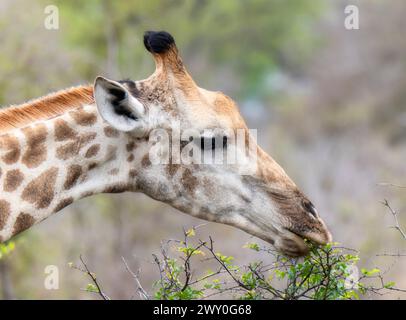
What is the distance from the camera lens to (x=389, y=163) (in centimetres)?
2680

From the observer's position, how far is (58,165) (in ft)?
21.9

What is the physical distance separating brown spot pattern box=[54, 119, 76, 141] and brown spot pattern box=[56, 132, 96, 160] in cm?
5

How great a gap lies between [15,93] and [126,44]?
7.99 metres

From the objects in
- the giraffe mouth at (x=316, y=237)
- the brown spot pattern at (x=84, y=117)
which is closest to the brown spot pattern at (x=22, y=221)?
the brown spot pattern at (x=84, y=117)

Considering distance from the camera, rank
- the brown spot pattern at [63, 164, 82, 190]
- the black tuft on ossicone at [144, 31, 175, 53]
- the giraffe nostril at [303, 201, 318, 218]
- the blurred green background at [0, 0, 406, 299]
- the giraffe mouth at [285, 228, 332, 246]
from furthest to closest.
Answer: the blurred green background at [0, 0, 406, 299] < the black tuft on ossicone at [144, 31, 175, 53] < the giraffe nostril at [303, 201, 318, 218] < the giraffe mouth at [285, 228, 332, 246] < the brown spot pattern at [63, 164, 82, 190]

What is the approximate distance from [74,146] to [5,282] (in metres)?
10.0

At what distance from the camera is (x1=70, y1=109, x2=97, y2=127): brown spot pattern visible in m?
6.80

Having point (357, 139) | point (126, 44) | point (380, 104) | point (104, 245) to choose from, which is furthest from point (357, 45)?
point (104, 245)

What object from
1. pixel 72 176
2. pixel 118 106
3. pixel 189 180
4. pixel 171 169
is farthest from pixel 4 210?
pixel 189 180

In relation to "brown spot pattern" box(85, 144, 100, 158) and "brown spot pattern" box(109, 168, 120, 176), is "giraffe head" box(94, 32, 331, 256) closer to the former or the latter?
"brown spot pattern" box(109, 168, 120, 176)

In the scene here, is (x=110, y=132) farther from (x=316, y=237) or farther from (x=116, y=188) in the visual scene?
(x=316, y=237)

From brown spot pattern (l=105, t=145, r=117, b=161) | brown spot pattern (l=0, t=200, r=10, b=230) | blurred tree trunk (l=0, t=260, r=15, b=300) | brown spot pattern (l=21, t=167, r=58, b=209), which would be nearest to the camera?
brown spot pattern (l=0, t=200, r=10, b=230)

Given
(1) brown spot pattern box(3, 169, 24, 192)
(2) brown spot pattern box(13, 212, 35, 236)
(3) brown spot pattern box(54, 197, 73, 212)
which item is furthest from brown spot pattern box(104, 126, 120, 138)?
(2) brown spot pattern box(13, 212, 35, 236)

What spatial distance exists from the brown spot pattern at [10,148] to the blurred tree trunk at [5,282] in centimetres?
955
